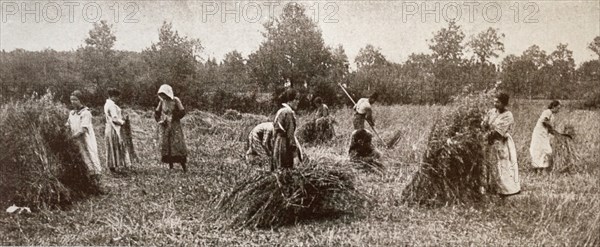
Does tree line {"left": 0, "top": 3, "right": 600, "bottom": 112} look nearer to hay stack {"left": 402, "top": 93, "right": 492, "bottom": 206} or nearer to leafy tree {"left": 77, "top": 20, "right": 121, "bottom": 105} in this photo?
leafy tree {"left": 77, "top": 20, "right": 121, "bottom": 105}

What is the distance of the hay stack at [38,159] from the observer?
4266 millimetres

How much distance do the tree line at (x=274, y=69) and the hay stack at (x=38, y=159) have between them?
23 cm

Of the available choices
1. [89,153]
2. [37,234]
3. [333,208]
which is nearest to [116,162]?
[89,153]

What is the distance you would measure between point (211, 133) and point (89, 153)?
4.02 ft

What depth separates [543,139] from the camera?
15.5 ft

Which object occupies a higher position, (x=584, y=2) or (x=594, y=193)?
(x=584, y=2)

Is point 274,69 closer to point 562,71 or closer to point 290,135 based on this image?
point 290,135

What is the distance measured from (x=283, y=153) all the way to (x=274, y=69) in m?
0.87

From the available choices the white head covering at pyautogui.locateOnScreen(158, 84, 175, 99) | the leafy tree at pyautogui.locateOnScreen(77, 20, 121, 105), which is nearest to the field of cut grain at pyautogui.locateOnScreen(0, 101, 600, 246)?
the white head covering at pyautogui.locateOnScreen(158, 84, 175, 99)

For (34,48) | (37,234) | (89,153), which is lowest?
(37,234)

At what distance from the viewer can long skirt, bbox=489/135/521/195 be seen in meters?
4.37

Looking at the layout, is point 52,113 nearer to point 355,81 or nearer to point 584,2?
point 355,81

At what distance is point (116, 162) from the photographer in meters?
5.02

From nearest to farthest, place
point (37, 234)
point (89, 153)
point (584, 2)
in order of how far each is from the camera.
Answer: point (37, 234)
point (584, 2)
point (89, 153)
